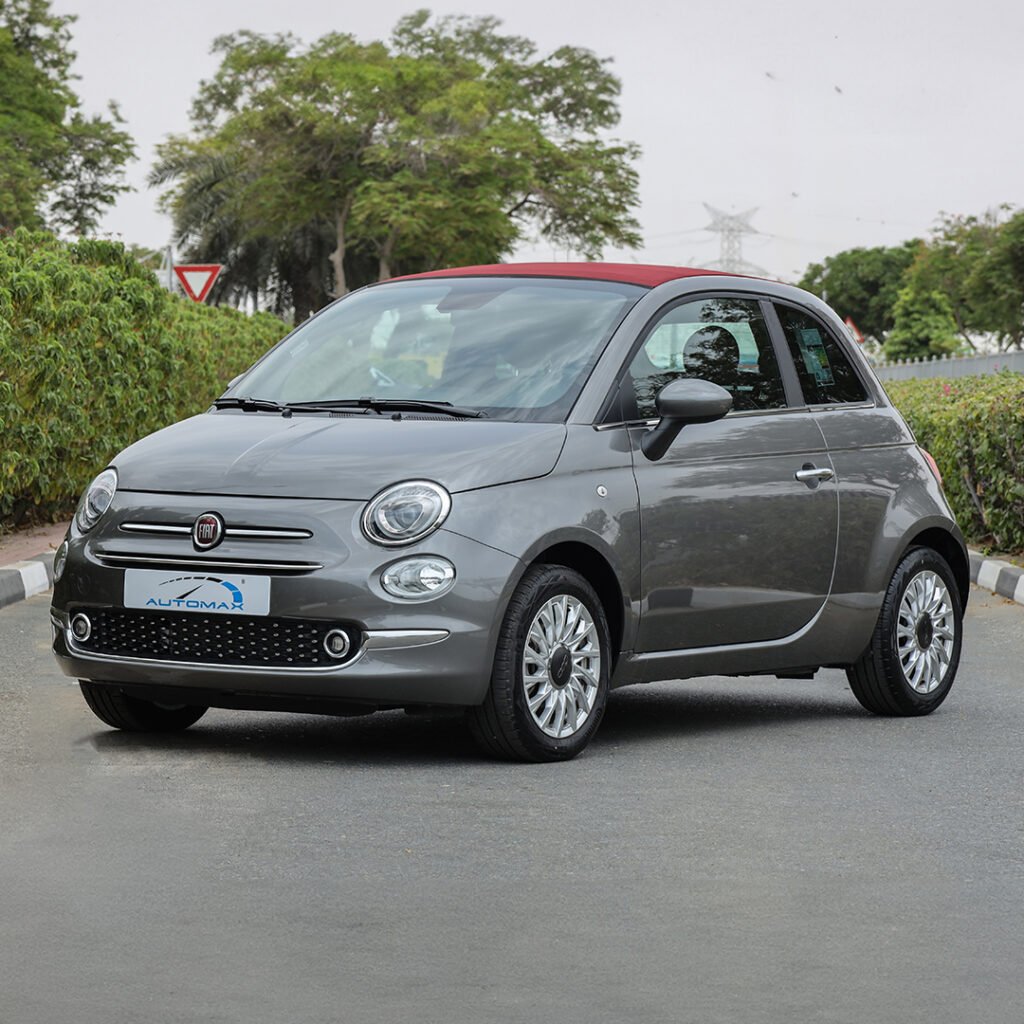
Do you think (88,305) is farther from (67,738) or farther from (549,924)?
(549,924)

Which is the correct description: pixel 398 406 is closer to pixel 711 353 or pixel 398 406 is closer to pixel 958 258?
pixel 711 353

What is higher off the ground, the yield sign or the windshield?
the yield sign

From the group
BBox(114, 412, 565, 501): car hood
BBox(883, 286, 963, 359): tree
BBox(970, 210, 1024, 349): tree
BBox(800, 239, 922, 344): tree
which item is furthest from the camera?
BBox(800, 239, 922, 344): tree

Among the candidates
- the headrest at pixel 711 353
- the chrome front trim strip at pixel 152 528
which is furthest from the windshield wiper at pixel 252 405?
the headrest at pixel 711 353

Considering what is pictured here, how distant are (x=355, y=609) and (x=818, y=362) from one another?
2.73m

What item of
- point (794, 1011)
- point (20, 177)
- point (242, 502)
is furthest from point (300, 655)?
point (20, 177)

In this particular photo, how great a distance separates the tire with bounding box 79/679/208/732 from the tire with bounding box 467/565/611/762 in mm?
1284

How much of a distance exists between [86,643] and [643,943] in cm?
308

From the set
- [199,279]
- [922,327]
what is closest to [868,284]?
[922,327]

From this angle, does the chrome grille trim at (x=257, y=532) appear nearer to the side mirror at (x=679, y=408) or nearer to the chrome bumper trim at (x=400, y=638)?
the chrome bumper trim at (x=400, y=638)

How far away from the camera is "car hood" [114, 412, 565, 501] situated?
283 inches

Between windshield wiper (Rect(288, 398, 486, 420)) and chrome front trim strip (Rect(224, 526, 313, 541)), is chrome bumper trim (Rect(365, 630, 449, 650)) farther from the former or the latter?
windshield wiper (Rect(288, 398, 486, 420))

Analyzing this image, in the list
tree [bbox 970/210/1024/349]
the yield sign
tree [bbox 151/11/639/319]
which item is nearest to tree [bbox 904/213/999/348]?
tree [bbox 970/210/1024/349]

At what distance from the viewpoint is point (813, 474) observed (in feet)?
28.1
